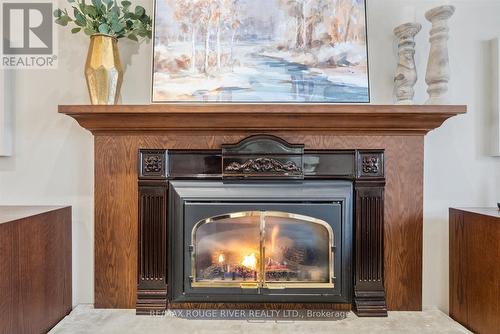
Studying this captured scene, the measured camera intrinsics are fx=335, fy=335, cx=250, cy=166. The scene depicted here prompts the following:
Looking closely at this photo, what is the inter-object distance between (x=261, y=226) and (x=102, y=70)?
3.62ft

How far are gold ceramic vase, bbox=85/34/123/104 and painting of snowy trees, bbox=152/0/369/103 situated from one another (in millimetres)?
207

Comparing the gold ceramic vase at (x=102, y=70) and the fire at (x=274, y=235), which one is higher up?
the gold ceramic vase at (x=102, y=70)

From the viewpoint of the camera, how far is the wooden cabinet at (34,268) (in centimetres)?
135

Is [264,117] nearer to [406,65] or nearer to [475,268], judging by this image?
[406,65]

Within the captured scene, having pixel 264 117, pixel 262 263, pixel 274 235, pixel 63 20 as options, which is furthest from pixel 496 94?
pixel 63 20

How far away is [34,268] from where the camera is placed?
59.5 inches

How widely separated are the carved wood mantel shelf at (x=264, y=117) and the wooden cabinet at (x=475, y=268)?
0.50m

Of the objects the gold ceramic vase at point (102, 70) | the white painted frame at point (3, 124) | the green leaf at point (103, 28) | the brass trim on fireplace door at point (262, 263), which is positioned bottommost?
the brass trim on fireplace door at point (262, 263)

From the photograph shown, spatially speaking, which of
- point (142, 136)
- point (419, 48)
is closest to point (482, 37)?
point (419, 48)

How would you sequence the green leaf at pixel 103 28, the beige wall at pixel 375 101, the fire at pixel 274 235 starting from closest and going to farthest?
the green leaf at pixel 103 28, the fire at pixel 274 235, the beige wall at pixel 375 101

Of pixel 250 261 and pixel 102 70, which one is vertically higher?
pixel 102 70

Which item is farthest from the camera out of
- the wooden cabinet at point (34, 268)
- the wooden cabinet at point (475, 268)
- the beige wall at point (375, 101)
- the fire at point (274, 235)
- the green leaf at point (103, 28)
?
the beige wall at point (375, 101)
